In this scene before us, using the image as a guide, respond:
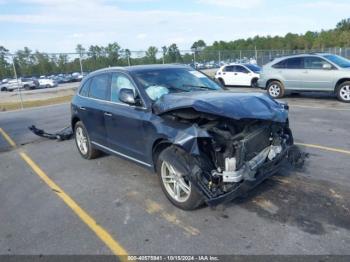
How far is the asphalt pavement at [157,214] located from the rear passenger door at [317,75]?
6.31 metres

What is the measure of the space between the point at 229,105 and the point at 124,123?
1.73 meters

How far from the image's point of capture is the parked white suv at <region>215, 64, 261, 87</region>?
18.9 meters

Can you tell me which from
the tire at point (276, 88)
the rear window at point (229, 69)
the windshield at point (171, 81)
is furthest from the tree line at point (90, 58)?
the windshield at point (171, 81)

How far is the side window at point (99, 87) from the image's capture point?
5.75m

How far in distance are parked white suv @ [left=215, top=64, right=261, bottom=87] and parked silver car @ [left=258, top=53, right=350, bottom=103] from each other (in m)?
4.86

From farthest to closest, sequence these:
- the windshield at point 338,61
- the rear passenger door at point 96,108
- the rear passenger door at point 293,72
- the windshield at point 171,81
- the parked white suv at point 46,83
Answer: the parked white suv at point 46,83, the rear passenger door at point 293,72, the windshield at point 338,61, the rear passenger door at point 96,108, the windshield at point 171,81

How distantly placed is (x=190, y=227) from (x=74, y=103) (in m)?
4.05

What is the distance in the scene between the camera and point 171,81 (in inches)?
205

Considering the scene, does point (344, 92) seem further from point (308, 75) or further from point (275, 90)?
point (275, 90)

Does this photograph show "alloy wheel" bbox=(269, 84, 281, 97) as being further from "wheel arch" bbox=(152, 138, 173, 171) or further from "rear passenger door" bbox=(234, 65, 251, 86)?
"wheel arch" bbox=(152, 138, 173, 171)

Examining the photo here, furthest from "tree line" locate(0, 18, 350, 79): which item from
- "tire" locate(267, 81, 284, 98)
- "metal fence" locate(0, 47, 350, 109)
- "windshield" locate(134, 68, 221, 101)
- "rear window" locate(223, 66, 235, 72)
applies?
"windshield" locate(134, 68, 221, 101)

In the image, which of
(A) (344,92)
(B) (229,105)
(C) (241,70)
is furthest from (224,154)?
(C) (241,70)

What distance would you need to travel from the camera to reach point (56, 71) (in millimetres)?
39688

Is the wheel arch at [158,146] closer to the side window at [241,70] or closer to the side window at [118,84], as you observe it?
the side window at [118,84]
